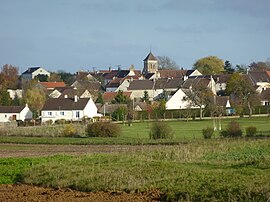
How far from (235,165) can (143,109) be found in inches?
3448

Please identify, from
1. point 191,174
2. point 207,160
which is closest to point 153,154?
point 207,160

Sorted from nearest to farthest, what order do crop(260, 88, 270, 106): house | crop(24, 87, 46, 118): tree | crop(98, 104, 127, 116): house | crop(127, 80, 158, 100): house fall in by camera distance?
crop(98, 104, 127, 116): house
crop(24, 87, 46, 118): tree
crop(260, 88, 270, 106): house
crop(127, 80, 158, 100): house

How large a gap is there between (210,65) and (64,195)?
155 meters

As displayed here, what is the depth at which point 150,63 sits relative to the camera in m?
196

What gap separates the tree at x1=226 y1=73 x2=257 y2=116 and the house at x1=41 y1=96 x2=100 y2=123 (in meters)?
27.1

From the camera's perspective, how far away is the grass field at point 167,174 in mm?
17547

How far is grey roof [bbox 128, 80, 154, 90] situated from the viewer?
468 feet

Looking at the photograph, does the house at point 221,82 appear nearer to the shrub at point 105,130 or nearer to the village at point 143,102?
the village at point 143,102

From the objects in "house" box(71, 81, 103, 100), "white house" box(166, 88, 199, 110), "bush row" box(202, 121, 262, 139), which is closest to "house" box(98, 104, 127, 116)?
"white house" box(166, 88, 199, 110)

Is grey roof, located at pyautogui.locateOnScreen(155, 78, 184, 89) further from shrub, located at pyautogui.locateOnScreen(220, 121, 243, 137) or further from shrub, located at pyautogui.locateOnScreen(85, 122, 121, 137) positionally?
shrub, located at pyautogui.locateOnScreen(220, 121, 243, 137)

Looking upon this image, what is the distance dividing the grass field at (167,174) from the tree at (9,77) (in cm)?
10532

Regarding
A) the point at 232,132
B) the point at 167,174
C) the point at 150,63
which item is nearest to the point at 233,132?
the point at 232,132

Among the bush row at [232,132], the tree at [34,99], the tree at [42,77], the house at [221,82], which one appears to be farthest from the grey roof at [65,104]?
the tree at [42,77]

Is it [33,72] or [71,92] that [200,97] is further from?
[33,72]
